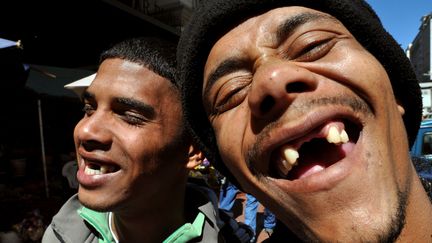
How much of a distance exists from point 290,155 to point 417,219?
1.98 ft

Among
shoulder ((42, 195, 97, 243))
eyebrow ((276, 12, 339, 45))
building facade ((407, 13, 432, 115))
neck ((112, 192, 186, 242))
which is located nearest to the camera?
eyebrow ((276, 12, 339, 45))

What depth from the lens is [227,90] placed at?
143cm

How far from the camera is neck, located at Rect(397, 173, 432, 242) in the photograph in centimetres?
118

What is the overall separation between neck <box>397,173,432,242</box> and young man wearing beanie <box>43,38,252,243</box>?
1075mm

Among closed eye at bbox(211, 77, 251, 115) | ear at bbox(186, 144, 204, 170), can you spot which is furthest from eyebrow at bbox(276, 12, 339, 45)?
ear at bbox(186, 144, 204, 170)

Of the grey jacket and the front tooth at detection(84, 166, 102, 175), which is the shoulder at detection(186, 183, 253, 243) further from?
the front tooth at detection(84, 166, 102, 175)

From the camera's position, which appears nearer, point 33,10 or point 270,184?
point 270,184

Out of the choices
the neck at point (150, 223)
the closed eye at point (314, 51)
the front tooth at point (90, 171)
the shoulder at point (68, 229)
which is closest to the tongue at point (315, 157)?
the closed eye at point (314, 51)

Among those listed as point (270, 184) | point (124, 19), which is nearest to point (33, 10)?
point (124, 19)

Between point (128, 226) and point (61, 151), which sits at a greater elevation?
point (128, 226)

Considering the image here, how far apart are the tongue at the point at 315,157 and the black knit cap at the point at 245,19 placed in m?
0.59

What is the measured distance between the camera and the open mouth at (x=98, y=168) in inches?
68.2

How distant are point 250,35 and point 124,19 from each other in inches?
308

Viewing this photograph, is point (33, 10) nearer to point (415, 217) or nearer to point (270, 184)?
point (270, 184)
